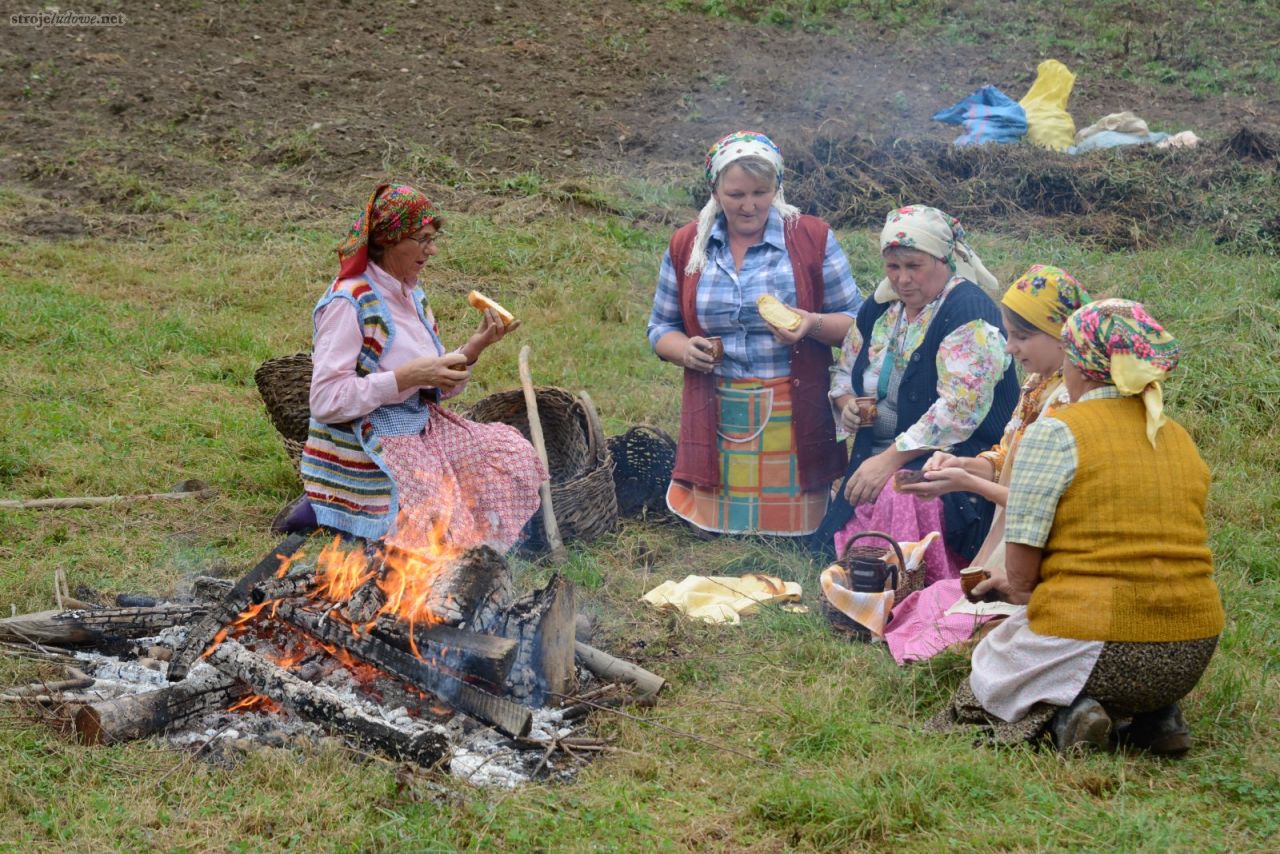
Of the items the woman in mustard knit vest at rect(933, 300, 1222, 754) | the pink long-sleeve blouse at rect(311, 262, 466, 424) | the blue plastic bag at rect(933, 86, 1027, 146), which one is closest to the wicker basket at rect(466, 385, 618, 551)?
the pink long-sleeve blouse at rect(311, 262, 466, 424)

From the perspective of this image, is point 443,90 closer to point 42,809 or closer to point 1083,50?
point 1083,50

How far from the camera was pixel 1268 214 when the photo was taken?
9055mm

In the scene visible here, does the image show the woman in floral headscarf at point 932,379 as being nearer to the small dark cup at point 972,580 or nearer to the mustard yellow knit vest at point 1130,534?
the small dark cup at point 972,580

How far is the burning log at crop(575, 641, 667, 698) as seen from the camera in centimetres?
444

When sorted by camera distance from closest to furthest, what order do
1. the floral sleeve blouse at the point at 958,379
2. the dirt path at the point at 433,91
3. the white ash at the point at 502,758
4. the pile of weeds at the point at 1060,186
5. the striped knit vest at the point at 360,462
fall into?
1. the white ash at the point at 502,758
2. the striped knit vest at the point at 360,462
3. the floral sleeve blouse at the point at 958,379
4. the pile of weeds at the point at 1060,186
5. the dirt path at the point at 433,91

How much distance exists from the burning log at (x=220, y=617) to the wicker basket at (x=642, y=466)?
7.00ft

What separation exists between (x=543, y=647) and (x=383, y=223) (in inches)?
65.4

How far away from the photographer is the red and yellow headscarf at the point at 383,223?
15.1 ft

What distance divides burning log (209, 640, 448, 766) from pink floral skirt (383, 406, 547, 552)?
731 millimetres

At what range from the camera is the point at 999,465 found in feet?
15.4

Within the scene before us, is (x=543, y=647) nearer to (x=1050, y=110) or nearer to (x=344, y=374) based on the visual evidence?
(x=344, y=374)

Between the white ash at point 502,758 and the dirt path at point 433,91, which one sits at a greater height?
the dirt path at point 433,91

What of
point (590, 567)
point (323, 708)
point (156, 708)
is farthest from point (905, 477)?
point (156, 708)

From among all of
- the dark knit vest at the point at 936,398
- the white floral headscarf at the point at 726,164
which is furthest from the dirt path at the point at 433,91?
the dark knit vest at the point at 936,398
